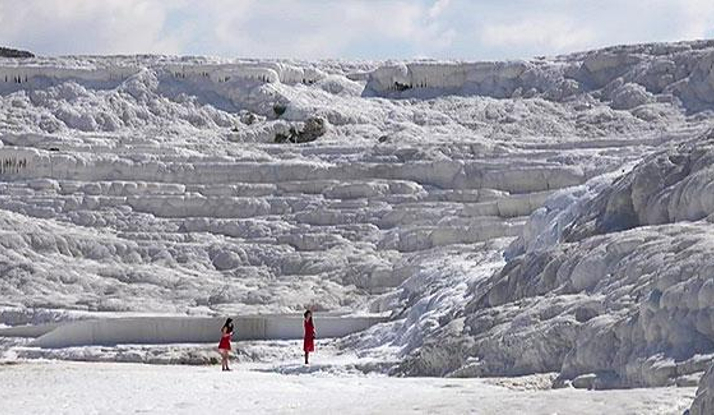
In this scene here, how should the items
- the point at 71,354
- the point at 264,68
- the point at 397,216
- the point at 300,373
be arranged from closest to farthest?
the point at 300,373 < the point at 71,354 < the point at 397,216 < the point at 264,68

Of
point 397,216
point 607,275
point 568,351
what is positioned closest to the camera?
point 568,351

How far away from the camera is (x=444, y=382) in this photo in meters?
16.6

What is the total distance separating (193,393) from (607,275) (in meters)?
4.99

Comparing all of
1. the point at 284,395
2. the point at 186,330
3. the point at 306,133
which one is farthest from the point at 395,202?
the point at 284,395

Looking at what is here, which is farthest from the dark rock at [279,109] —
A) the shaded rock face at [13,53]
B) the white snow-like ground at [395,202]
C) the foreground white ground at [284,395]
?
the foreground white ground at [284,395]

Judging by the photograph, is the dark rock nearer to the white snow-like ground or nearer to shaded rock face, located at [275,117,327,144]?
the white snow-like ground

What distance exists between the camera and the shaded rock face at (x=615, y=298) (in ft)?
48.1

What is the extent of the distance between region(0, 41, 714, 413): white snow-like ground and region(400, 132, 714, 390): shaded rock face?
3cm

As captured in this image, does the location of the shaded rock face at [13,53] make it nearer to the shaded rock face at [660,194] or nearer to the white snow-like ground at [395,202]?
the white snow-like ground at [395,202]

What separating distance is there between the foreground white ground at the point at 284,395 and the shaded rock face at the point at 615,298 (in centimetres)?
69

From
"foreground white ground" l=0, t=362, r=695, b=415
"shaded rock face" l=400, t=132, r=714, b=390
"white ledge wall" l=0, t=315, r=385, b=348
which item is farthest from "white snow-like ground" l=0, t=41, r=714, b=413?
"foreground white ground" l=0, t=362, r=695, b=415

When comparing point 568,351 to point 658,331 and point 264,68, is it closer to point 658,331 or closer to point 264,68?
point 658,331

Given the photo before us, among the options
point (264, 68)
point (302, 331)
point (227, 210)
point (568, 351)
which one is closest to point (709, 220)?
point (568, 351)

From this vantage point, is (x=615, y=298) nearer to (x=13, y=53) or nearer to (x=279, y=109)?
(x=279, y=109)
